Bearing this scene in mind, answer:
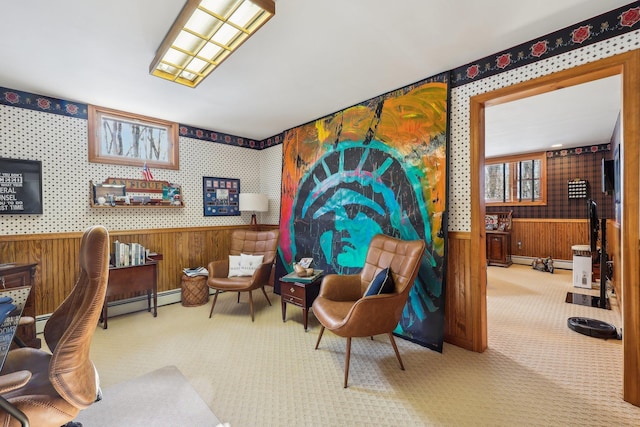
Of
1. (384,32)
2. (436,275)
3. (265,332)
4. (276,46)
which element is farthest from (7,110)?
(436,275)

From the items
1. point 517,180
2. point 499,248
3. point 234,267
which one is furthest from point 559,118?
point 234,267

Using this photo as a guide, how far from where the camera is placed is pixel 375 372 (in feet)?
6.92

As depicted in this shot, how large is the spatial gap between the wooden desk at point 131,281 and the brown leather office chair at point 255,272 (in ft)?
2.19

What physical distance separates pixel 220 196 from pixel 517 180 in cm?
645

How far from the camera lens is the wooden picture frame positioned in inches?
127

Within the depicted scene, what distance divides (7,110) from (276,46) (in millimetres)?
2898

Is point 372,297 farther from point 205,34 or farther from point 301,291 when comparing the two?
point 205,34

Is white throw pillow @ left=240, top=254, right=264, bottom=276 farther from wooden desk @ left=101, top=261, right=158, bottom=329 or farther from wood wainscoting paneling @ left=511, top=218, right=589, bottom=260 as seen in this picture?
wood wainscoting paneling @ left=511, top=218, right=589, bottom=260

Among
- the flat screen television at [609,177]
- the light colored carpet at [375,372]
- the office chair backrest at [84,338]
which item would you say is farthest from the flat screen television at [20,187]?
the flat screen television at [609,177]

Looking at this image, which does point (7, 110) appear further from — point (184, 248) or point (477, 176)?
point (477, 176)

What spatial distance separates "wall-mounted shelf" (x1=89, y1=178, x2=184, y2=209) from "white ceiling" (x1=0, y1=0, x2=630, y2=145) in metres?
0.95

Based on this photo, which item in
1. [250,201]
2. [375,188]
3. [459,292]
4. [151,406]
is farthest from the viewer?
[250,201]

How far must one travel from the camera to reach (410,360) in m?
2.27

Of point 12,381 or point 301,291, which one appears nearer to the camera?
point 12,381
